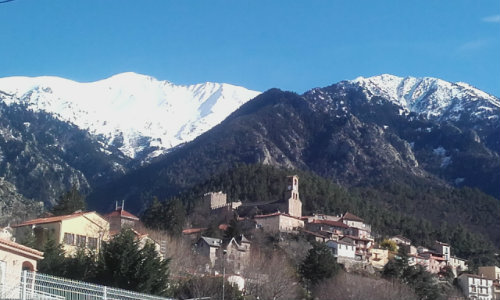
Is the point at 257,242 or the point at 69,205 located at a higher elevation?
the point at 69,205

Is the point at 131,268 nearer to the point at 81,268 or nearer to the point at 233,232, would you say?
the point at 81,268

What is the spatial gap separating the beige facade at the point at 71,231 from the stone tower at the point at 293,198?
6080 cm

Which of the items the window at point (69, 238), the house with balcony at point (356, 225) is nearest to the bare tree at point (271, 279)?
the window at point (69, 238)

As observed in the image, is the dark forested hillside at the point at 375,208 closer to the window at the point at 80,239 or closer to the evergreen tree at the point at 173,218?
the evergreen tree at the point at 173,218

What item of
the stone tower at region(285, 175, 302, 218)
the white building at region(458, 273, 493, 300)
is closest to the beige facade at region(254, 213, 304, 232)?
the stone tower at region(285, 175, 302, 218)

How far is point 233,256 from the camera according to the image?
3317 inches

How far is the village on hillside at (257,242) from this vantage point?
5959 cm

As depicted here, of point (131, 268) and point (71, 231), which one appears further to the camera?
point (71, 231)

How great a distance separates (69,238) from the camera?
57.9 m

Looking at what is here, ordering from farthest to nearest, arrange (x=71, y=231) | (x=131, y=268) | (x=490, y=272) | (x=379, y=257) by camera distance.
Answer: (x=490, y=272), (x=379, y=257), (x=71, y=231), (x=131, y=268)

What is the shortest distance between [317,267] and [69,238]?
27.8m

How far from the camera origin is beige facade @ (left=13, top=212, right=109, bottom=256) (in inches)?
2231

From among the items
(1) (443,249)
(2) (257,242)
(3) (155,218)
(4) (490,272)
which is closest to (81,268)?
Answer: (3) (155,218)

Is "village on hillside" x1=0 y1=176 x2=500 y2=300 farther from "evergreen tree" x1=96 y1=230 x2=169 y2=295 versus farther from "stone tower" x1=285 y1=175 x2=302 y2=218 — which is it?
"evergreen tree" x1=96 y1=230 x2=169 y2=295
